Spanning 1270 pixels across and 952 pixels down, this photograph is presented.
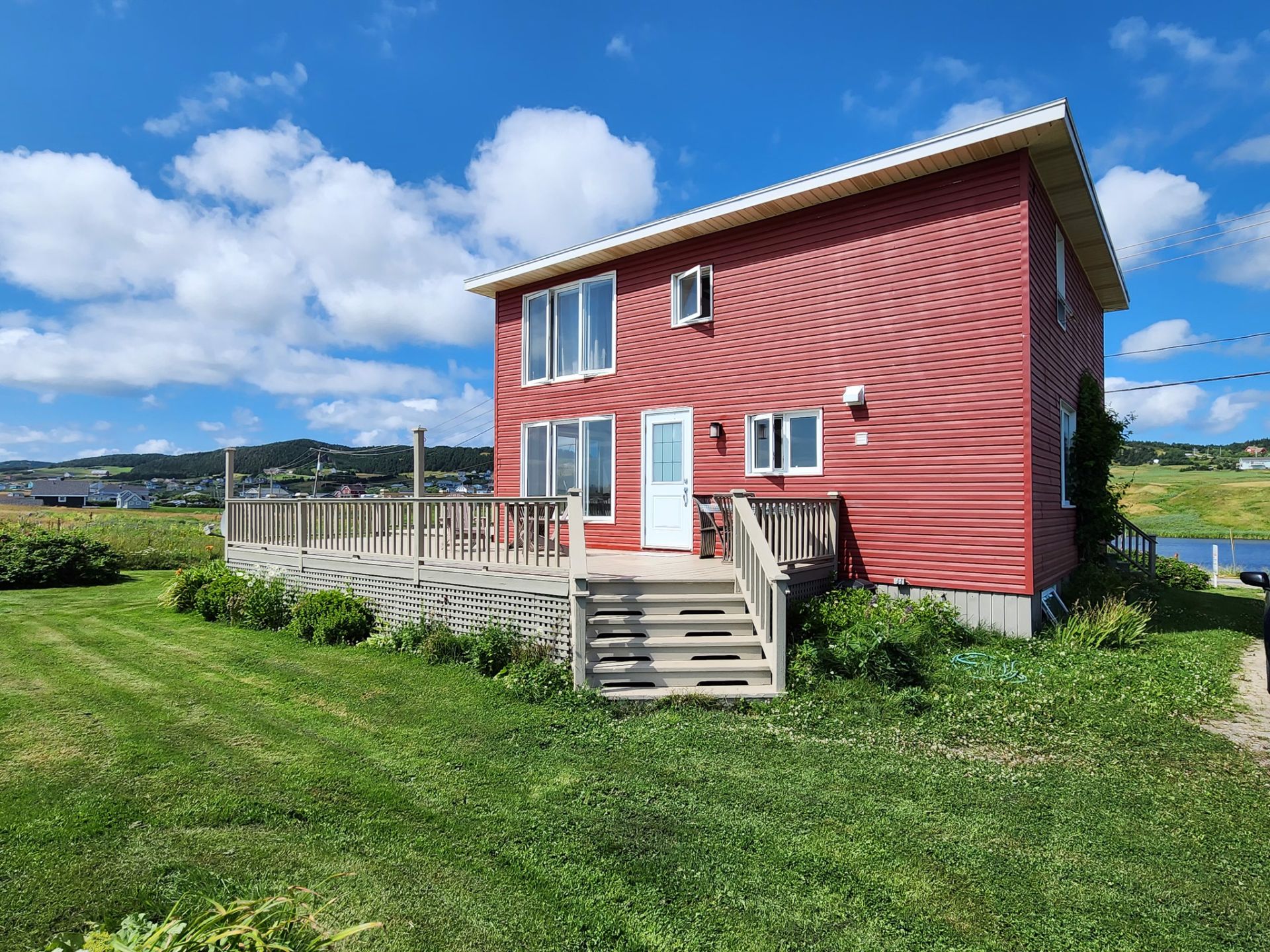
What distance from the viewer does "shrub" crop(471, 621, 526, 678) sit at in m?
6.48

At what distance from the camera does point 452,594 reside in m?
7.52

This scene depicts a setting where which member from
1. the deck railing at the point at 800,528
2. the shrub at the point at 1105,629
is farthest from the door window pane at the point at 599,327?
the shrub at the point at 1105,629

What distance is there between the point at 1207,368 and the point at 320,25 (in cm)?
2254

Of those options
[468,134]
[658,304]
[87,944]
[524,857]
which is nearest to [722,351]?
[658,304]

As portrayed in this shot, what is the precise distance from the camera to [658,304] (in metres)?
10.7

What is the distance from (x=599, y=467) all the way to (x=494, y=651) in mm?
5137

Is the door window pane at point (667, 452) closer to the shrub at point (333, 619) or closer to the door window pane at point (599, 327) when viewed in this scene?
the door window pane at point (599, 327)

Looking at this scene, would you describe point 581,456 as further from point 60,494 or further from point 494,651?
point 60,494

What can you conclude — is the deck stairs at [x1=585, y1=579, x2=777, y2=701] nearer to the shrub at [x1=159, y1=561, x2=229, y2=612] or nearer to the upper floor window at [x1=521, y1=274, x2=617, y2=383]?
the upper floor window at [x1=521, y1=274, x2=617, y2=383]

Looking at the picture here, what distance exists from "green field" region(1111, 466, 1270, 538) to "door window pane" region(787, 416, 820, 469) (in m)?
50.8

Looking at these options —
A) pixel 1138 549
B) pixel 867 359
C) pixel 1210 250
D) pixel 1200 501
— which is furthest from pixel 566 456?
pixel 1200 501

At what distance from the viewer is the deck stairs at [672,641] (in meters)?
5.97

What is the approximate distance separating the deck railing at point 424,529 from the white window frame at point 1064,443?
724 cm

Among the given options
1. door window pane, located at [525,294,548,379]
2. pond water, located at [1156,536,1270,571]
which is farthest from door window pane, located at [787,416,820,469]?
pond water, located at [1156,536,1270,571]
